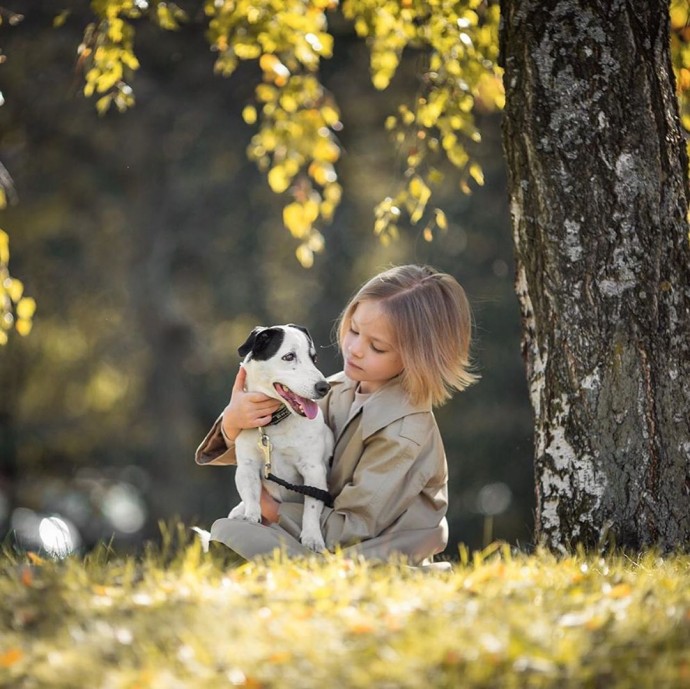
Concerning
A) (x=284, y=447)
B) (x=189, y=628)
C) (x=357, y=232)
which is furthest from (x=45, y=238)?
(x=189, y=628)

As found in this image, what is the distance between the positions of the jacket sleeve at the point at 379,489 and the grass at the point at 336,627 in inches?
25.4

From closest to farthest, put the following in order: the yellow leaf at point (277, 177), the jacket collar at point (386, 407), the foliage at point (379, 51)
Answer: the jacket collar at point (386, 407) < the foliage at point (379, 51) < the yellow leaf at point (277, 177)

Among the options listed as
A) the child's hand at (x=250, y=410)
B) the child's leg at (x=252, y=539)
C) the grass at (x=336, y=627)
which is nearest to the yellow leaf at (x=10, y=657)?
the grass at (x=336, y=627)

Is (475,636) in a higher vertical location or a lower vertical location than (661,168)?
lower

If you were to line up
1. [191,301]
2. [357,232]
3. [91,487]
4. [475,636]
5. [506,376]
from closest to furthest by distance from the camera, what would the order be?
[475,636] → [506,376] → [357,232] → [191,301] → [91,487]

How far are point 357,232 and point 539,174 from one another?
46.8ft

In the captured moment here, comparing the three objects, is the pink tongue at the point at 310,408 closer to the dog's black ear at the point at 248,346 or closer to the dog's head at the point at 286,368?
the dog's head at the point at 286,368

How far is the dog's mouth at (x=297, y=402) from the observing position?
15.9 feet

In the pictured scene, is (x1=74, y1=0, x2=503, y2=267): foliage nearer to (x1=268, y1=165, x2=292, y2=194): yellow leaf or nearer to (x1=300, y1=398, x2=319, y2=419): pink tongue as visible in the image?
(x1=268, y1=165, x2=292, y2=194): yellow leaf

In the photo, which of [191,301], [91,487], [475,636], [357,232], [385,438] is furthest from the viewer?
[91,487]

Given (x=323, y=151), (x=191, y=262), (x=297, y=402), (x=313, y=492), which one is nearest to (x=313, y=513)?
(x=313, y=492)

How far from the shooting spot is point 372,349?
16.1 ft

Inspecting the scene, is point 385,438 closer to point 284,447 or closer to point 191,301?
point 284,447

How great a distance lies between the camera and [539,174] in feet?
16.0
